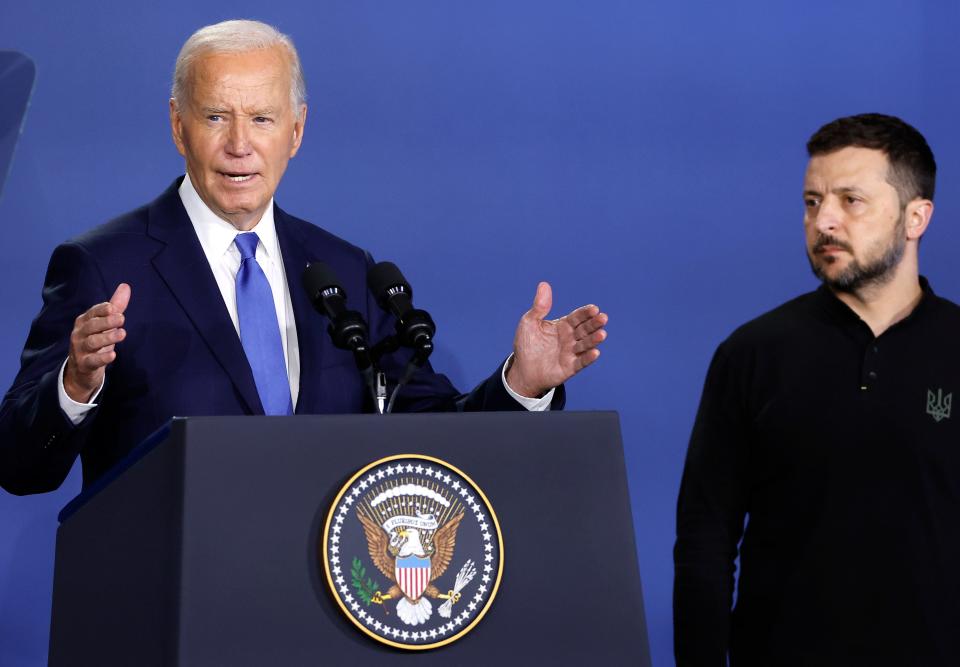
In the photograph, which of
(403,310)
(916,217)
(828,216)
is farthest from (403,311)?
(916,217)

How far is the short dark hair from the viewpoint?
8.55 feet

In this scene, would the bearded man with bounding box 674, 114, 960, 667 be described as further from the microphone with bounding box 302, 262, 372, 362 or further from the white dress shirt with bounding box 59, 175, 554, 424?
the microphone with bounding box 302, 262, 372, 362

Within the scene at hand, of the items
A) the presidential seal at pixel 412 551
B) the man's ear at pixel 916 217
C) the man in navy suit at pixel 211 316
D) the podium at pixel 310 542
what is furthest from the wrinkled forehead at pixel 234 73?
the man's ear at pixel 916 217

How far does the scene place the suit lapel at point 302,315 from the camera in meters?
1.91

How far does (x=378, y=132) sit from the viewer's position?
2.96m

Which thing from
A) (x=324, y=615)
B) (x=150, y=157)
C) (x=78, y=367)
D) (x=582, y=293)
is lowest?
(x=324, y=615)

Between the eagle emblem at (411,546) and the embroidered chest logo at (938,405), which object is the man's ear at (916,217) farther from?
the eagle emblem at (411,546)

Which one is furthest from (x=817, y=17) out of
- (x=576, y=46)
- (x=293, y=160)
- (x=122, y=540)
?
(x=122, y=540)

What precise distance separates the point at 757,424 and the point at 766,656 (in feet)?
1.37

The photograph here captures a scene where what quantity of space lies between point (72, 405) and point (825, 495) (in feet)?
4.45

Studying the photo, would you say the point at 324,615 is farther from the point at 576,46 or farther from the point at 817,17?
the point at 817,17

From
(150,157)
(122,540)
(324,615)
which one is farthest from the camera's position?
(150,157)

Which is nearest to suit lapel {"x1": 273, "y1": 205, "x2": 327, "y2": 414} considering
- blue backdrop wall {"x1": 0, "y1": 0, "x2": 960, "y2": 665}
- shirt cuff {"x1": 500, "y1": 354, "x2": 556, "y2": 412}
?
shirt cuff {"x1": 500, "y1": 354, "x2": 556, "y2": 412}

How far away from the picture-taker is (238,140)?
6.72 feet
